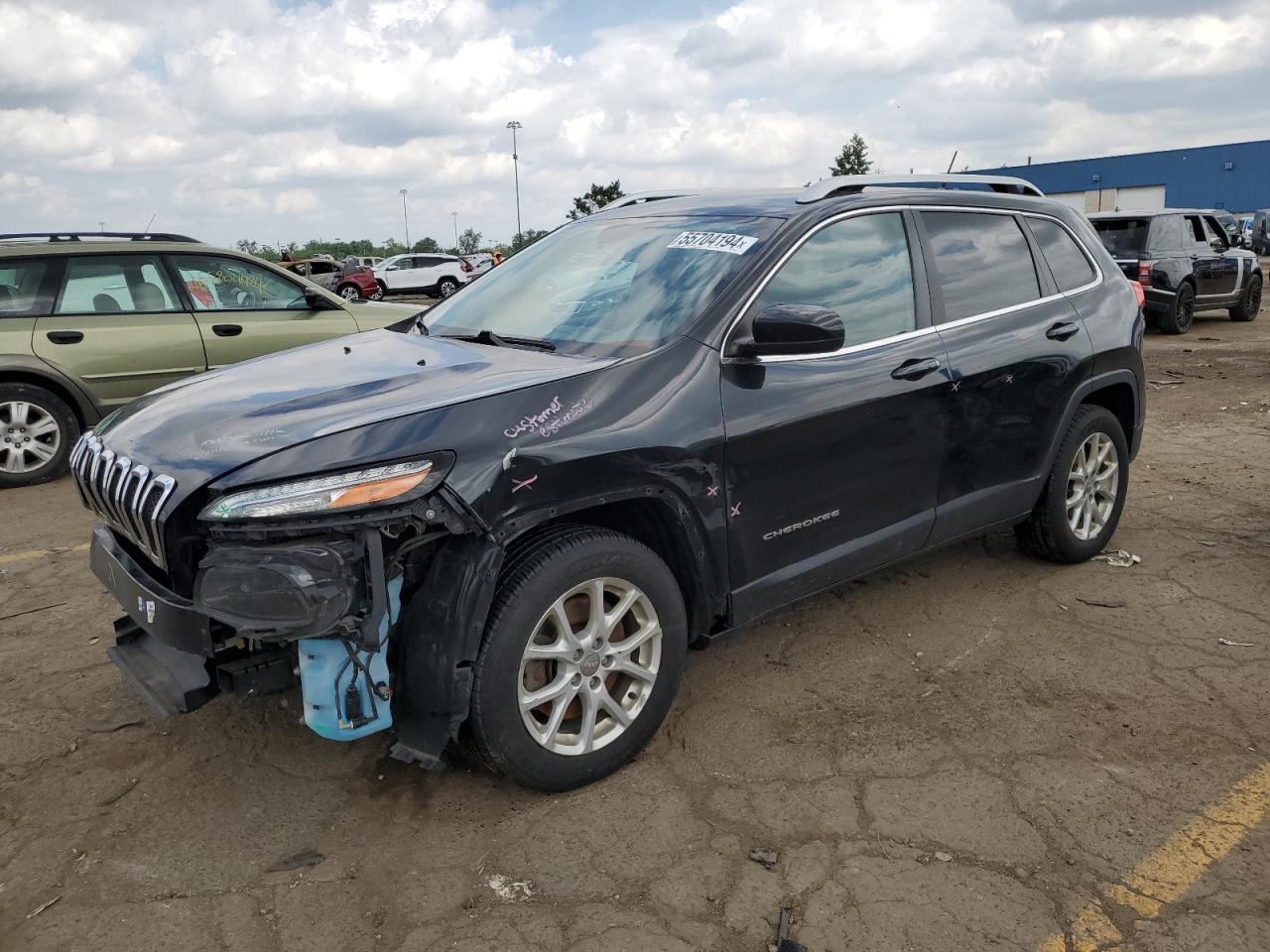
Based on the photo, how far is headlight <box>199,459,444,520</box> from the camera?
2.43 meters

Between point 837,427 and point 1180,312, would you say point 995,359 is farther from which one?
point 1180,312

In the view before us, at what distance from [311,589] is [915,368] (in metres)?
2.33

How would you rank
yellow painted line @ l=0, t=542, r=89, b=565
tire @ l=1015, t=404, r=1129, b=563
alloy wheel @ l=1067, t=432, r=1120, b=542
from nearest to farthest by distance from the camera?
tire @ l=1015, t=404, r=1129, b=563
alloy wheel @ l=1067, t=432, r=1120, b=542
yellow painted line @ l=0, t=542, r=89, b=565

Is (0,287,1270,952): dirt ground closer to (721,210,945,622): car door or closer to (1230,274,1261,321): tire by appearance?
(721,210,945,622): car door

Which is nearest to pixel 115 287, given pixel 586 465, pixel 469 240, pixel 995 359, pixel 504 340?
pixel 504 340

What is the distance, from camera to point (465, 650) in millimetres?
2578

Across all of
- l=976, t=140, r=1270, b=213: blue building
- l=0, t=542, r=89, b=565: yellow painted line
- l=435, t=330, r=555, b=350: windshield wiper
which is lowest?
l=0, t=542, r=89, b=565: yellow painted line

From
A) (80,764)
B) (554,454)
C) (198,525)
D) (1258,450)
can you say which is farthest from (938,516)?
(1258,450)

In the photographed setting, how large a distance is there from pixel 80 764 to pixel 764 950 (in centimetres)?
228

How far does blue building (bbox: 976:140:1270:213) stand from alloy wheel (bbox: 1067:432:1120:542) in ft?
187

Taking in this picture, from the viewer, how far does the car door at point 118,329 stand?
6871 mm

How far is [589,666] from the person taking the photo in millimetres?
2863

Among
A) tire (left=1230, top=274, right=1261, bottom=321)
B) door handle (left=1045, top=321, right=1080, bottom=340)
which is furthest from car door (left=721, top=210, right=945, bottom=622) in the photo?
tire (left=1230, top=274, right=1261, bottom=321)

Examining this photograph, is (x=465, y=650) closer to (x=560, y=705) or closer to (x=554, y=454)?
(x=560, y=705)
